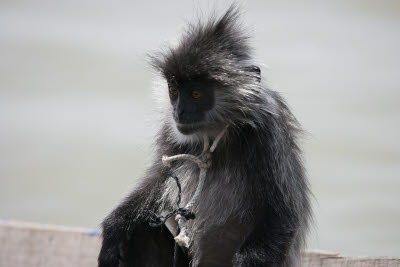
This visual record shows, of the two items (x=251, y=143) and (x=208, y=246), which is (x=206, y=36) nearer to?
(x=251, y=143)

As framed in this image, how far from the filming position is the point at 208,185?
6.62 m

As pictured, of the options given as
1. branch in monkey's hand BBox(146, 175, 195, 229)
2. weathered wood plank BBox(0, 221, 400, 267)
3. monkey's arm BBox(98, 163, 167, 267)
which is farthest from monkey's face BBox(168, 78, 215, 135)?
weathered wood plank BBox(0, 221, 400, 267)

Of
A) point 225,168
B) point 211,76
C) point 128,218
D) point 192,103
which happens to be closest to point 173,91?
point 192,103

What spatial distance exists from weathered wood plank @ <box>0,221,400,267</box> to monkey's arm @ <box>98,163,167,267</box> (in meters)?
0.26

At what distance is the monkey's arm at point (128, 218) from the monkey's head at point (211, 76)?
493 millimetres

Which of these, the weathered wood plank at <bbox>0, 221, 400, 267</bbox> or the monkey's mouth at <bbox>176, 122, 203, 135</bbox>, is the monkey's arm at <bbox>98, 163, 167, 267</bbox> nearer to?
the weathered wood plank at <bbox>0, 221, 400, 267</bbox>

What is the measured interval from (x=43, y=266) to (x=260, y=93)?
1.59 metres

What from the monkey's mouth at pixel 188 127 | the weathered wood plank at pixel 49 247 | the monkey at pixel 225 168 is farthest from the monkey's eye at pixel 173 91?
the weathered wood plank at pixel 49 247

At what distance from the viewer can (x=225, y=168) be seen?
6.56 metres

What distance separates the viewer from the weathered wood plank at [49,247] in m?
6.88

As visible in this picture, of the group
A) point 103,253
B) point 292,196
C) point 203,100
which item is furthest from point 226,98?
point 103,253

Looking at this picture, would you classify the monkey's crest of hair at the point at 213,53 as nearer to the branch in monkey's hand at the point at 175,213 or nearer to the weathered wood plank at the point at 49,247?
the branch in monkey's hand at the point at 175,213

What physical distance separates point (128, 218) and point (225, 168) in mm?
617

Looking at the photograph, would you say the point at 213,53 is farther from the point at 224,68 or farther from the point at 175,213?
the point at 175,213
